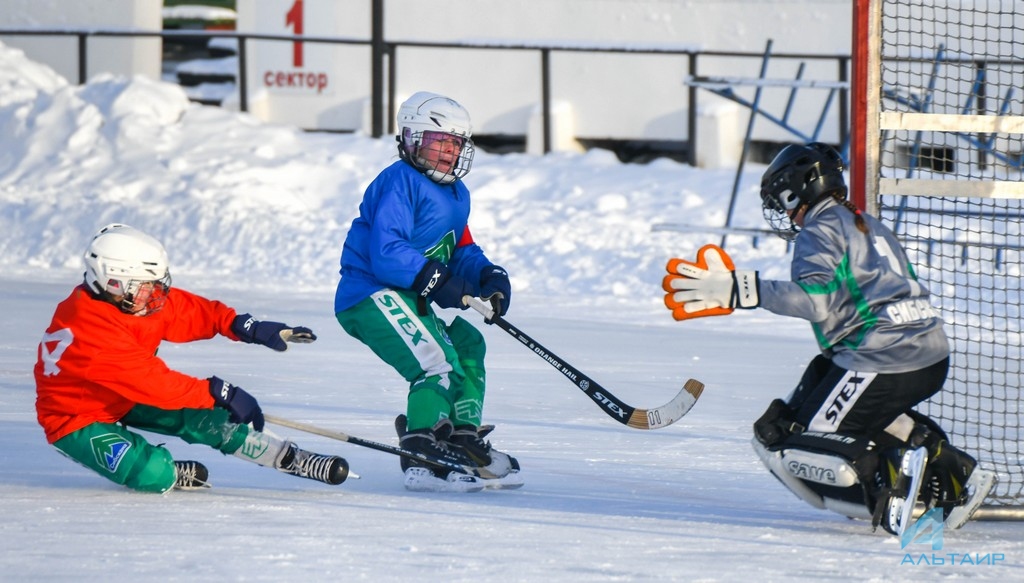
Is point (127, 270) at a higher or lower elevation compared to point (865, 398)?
higher

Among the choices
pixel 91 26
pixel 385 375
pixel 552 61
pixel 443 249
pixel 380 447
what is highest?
pixel 91 26

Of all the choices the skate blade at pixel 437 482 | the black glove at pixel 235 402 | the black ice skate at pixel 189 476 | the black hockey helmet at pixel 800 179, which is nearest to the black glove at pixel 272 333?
the black glove at pixel 235 402

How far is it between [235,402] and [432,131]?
1.04 m

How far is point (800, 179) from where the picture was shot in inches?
163

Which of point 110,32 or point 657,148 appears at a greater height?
point 110,32

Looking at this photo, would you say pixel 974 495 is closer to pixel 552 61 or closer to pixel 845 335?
pixel 845 335

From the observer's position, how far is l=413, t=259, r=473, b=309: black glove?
4719mm

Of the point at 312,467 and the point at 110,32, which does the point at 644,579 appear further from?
the point at 110,32

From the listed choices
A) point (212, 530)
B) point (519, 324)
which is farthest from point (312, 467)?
point (519, 324)

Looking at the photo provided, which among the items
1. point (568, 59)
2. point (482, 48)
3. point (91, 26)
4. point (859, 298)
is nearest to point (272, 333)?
point (859, 298)

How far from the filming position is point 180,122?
43.1 feet

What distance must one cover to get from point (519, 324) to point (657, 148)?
19.2 feet

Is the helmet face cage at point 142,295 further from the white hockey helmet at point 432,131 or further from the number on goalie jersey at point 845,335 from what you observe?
the number on goalie jersey at point 845,335

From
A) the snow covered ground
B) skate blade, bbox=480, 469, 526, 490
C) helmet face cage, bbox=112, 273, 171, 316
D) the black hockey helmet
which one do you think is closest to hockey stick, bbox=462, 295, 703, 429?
the snow covered ground
